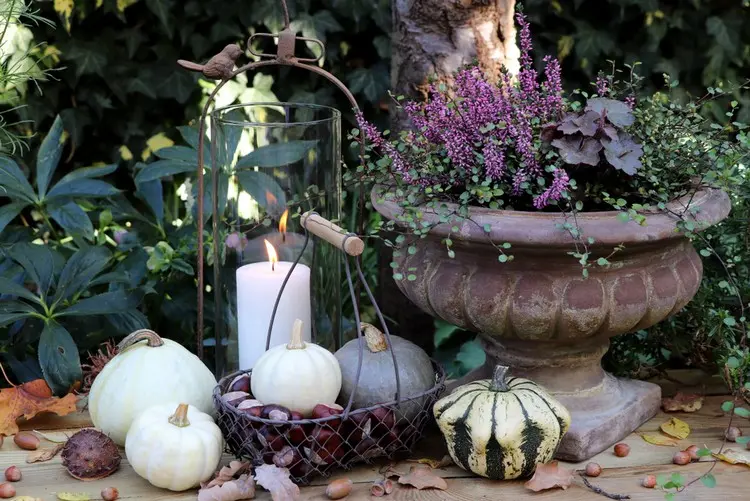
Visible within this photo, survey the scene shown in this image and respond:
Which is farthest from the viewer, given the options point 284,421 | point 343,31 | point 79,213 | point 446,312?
point 343,31

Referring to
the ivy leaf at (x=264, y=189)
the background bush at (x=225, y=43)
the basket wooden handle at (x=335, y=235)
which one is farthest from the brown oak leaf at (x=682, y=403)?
the background bush at (x=225, y=43)

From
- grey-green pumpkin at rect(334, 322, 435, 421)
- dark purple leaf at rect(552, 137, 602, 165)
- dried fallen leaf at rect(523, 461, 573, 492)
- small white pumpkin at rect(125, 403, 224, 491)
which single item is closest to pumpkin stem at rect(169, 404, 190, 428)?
small white pumpkin at rect(125, 403, 224, 491)

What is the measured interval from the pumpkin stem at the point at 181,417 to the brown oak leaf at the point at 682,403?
0.88m

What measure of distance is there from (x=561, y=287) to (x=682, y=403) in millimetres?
462

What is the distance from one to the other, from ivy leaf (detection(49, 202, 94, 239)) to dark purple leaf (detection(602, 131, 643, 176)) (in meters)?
1.14

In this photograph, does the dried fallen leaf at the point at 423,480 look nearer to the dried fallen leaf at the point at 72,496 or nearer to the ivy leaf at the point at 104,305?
the dried fallen leaf at the point at 72,496

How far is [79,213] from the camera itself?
77.8 inches

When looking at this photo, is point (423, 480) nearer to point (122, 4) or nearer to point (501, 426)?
point (501, 426)

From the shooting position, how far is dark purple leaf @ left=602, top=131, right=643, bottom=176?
4.43 feet

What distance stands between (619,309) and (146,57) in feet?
5.80

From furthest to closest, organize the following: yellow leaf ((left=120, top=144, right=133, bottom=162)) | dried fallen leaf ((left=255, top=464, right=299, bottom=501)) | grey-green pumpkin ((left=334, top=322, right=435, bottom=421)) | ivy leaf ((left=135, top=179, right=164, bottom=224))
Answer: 1. yellow leaf ((left=120, top=144, right=133, bottom=162))
2. ivy leaf ((left=135, top=179, right=164, bottom=224))
3. grey-green pumpkin ((left=334, top=322, right=435, bottom=421))
4. dried fallen leaf ((left=255, top=464, right=299, bottom=501))

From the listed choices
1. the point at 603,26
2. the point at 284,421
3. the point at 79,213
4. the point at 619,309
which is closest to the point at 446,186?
the point at 619,309

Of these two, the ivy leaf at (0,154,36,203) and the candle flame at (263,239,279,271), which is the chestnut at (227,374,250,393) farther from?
the ivy leaf at (0,154,36,203)

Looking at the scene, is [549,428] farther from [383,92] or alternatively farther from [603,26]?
[603,26]
